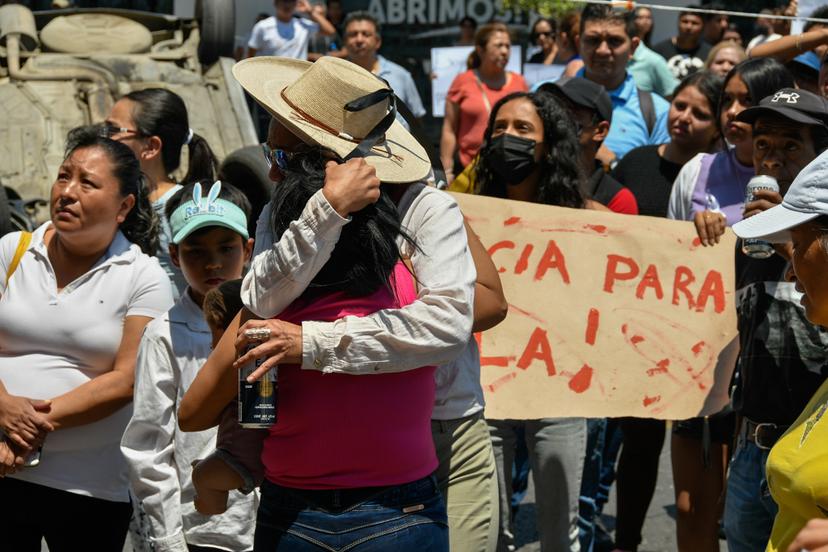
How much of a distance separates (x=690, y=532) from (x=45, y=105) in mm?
5971

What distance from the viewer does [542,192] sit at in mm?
5043

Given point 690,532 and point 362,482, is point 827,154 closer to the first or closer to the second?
point 362,482

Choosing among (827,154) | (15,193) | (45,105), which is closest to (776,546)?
(827,154)

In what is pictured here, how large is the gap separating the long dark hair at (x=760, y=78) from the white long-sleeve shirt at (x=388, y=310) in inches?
104

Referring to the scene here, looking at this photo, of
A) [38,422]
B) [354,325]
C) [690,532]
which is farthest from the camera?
[690,532]

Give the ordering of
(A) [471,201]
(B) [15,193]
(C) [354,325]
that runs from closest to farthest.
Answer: (C) [354,325]
(A) [471,201]
(B) [15,193]

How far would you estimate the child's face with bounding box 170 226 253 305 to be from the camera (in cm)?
407

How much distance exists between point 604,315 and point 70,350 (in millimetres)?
2020

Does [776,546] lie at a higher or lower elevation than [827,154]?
lower

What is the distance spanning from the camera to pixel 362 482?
2.86m

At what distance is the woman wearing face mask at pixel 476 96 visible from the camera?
370 inches

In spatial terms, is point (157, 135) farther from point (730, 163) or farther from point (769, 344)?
point (769, 344)

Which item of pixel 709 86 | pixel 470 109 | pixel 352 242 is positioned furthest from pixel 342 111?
pixel 470 109

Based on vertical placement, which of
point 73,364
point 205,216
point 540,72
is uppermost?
point 205,216
